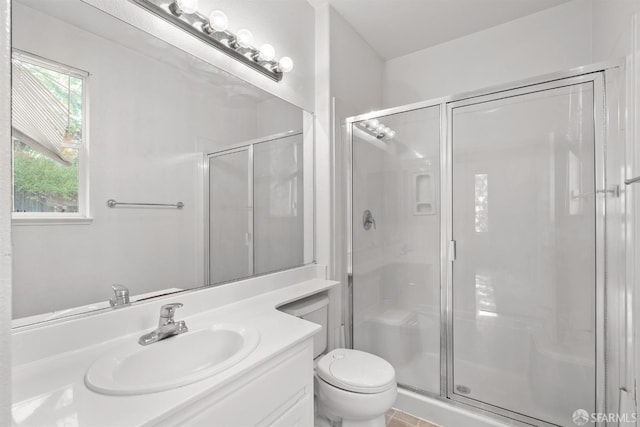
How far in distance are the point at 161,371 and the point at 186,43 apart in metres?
1.29

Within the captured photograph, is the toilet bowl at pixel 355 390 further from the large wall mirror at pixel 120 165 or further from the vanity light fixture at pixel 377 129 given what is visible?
the vanity light fixture at pixel 377 129

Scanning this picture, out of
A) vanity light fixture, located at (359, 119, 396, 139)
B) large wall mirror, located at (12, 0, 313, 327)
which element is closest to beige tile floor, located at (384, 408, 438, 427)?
large wall mirror, located at (12, 0, 313, 327)

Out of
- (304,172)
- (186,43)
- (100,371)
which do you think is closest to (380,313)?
(304,172)

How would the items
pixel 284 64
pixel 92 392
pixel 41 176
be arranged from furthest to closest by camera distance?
pixel 284 64 < pixel 41 176 < pixel 92 392

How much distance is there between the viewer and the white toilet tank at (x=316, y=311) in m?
1.63

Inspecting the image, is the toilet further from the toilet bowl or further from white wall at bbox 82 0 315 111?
white wall at bbox 82 0 315 111

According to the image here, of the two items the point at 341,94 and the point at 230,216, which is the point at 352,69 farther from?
the point at 230,216

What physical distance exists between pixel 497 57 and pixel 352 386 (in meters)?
2.51

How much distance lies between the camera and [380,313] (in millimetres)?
2160

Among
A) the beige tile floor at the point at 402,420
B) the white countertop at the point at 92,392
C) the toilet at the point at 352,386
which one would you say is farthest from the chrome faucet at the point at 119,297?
the beige tile floor at the point at 402,420

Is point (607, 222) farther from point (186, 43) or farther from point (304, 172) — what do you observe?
point (186, 43)

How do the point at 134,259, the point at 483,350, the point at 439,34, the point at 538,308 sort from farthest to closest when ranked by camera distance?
the point at 439,34
the point at 483,350
the point at 538,308
the point at 134,259

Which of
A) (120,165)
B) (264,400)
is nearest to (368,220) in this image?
(264,400)

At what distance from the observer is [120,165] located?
1096 mm
